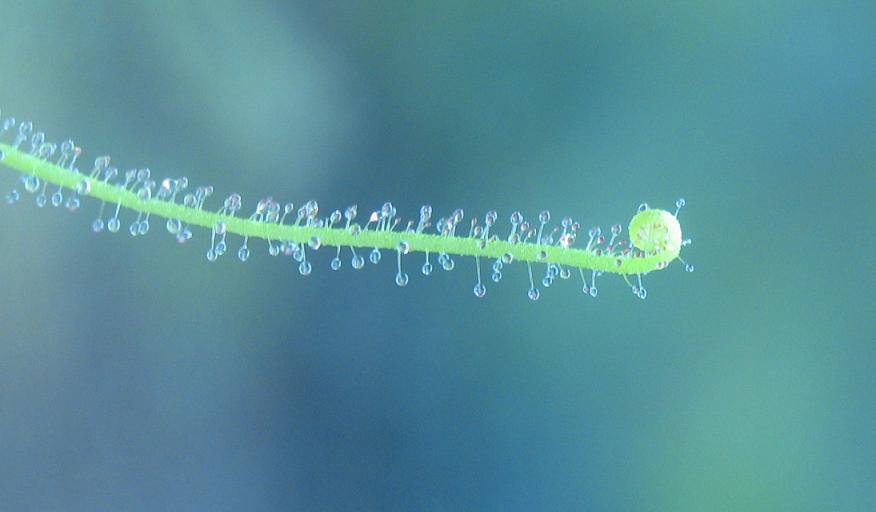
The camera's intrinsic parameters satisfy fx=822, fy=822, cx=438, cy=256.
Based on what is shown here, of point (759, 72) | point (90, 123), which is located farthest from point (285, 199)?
point (759, 72)

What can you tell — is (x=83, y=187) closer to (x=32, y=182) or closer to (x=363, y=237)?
(x=32, y=182)

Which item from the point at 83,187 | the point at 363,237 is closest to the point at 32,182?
the point at 83,187

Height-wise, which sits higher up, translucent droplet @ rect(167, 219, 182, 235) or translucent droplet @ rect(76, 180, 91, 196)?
translucent droplet @ rect(76, 180, 91, 196)

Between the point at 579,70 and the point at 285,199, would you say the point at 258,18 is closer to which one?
the point at 285,199

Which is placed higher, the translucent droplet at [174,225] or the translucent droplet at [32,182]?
the translucent droplet at [32,182]

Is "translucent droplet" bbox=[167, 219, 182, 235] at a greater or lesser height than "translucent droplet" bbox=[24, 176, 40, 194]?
lesser

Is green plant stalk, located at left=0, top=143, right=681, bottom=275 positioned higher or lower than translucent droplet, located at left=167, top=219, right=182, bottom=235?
higher

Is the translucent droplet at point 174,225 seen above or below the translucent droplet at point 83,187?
below

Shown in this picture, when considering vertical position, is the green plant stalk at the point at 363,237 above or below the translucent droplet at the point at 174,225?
above
